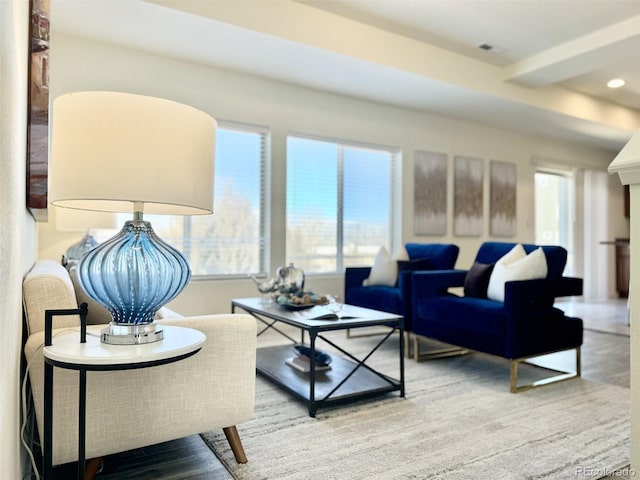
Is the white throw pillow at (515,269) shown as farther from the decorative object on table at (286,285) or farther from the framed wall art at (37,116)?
the framed wall art at (37,116)

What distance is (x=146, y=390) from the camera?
1.57m

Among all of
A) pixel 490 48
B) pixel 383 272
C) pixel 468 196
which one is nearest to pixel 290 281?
pixel 383 272

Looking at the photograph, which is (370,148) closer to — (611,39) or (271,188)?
(271,188)

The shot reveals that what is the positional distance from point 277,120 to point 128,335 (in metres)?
3.75

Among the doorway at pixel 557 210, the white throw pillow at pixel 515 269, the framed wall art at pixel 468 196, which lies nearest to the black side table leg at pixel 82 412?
the white throw pillow at pixel 515 269

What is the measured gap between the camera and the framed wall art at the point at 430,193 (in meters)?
5.82

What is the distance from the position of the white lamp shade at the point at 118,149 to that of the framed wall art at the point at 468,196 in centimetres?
536

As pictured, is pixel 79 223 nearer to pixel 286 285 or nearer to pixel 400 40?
pixel 286 285

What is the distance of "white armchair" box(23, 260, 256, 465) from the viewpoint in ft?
4.78

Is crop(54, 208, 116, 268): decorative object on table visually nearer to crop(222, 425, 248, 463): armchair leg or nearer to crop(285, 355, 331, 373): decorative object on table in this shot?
crop(285, 355, 331, 373): decorative object on table

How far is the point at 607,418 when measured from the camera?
89.7 inches

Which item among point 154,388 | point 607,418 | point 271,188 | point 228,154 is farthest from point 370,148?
point 154,388

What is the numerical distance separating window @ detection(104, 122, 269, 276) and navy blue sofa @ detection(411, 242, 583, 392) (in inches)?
80.8

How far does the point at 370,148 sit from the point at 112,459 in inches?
177
